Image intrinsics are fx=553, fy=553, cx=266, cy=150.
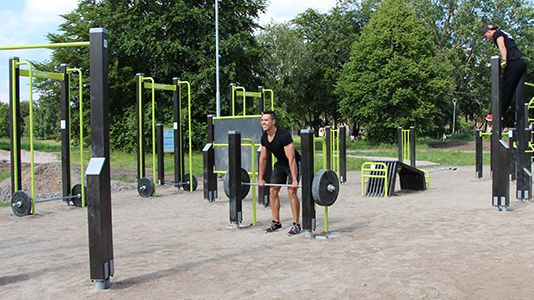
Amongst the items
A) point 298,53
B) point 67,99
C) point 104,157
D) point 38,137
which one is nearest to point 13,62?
point 67,99

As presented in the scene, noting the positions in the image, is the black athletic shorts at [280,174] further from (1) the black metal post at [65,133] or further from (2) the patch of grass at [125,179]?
(2) the patch of grass at [125,179]

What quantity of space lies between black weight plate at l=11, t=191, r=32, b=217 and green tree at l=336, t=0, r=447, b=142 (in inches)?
1405

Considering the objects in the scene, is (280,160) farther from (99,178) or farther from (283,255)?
(99,178)

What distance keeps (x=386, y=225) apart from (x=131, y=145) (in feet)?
93.8

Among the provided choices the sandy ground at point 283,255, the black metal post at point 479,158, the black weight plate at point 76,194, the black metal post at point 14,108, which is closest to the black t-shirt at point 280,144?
the sandy ground at point 283,255

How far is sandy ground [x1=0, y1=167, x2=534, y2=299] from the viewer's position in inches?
196

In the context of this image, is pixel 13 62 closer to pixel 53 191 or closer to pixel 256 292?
pixel 53 191

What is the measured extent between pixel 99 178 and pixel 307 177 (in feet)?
10.4

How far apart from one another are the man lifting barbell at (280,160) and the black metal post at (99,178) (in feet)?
9.49

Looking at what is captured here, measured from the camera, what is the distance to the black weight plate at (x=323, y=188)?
23.8 feet

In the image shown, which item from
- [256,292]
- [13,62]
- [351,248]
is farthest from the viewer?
[13,62]

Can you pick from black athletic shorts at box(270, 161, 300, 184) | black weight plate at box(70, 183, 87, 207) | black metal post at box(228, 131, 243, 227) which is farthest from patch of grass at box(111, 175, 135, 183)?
black athletic shorts at box(270, 161, 300, 184)

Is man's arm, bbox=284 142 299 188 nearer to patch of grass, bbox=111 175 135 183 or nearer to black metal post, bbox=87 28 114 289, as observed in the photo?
black metal post, bbox=87 28 114 289

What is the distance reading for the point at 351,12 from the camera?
5569cm
